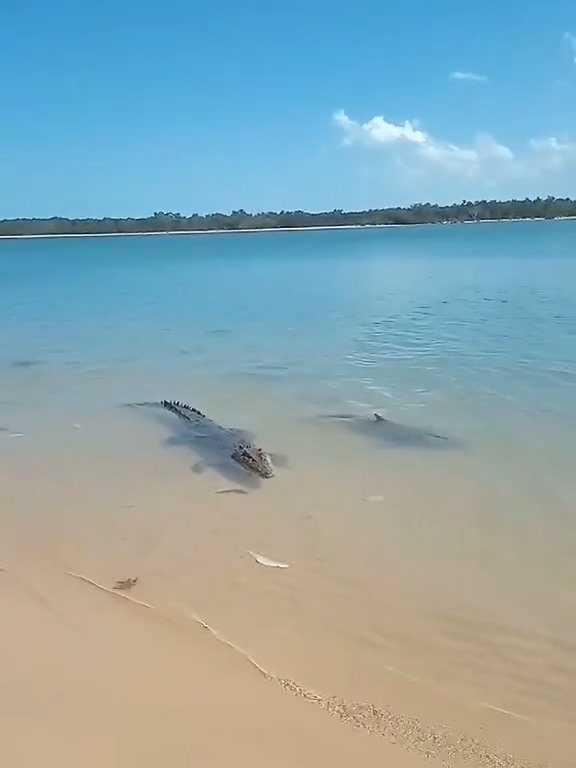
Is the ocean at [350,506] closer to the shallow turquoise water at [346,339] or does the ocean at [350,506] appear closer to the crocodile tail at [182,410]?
the shallow turquoise water at [346,339]

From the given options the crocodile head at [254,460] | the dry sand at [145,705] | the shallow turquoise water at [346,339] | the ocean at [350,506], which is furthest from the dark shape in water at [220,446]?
the dry sand at [145,705]

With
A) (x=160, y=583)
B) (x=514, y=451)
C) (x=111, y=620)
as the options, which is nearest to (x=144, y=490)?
(x=160, y=583)

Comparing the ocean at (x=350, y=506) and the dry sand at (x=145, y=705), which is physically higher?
the dry sand at (x=145, y=705)

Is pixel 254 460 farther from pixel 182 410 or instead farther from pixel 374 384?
pixel 374 384

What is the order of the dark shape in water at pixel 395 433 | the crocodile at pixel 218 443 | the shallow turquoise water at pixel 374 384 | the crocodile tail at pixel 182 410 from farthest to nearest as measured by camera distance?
the crocodile tail at pixel 182 410 < the dark shape in water at pixel 395 433 < the crocodile at pixel 218 443 < the shallow turquoise water at pixel 374 384

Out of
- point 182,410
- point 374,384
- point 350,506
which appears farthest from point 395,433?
point 374,384

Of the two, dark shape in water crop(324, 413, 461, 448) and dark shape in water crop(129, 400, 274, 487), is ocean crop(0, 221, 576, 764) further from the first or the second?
dark shape in water crop(129, 400, 274, 487)

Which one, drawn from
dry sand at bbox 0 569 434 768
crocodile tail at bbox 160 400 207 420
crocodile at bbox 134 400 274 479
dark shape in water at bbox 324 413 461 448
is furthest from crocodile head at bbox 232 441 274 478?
dry sand at bbox 0 569 434 768

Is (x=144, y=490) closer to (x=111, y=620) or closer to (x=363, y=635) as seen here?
(x=111, y=620)

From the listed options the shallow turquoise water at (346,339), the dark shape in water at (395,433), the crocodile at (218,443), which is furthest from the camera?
the shallow turquoise water at (346,339)
